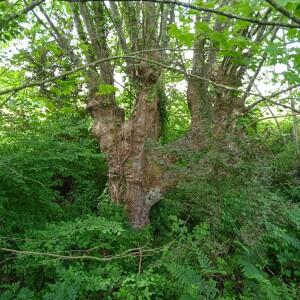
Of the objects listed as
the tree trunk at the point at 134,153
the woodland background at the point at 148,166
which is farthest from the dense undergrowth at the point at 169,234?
the tree trunk at the point at 134,153

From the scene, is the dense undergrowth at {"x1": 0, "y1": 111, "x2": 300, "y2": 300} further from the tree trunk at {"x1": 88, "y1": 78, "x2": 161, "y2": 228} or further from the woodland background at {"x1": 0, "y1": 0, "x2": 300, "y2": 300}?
the tree trunk at {"x1": 88, "y1": 78, "x2": 161, "y2": 228}

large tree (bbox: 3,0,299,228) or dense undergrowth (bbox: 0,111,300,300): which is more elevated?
large tree (bbox: 3,0,299,228)

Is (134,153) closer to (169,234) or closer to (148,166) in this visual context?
(148,166)

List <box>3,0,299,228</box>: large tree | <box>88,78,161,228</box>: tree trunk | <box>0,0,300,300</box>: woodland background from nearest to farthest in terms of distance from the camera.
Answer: <box>0,0,300,300</box>: woodland background → <box>3,0,299,228</box>: large tree → <box>88,78,161,228</box>: tree trunk

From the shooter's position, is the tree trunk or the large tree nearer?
the large tree

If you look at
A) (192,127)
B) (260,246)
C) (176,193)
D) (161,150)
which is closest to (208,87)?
(192,127)

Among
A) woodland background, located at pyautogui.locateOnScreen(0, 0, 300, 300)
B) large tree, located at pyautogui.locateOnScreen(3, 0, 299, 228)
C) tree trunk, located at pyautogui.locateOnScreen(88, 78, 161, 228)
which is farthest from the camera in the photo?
tree trunk, located at pyautogui.locateOnScreen(88, 78, 161, 228)

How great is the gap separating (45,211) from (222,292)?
2.54m

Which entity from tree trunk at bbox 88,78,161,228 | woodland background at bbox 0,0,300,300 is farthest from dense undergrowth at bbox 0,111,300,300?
tree trunk at bbox 88,78,161,228

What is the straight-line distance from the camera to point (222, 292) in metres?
3.65

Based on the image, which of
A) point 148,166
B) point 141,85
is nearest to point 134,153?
point 148,166

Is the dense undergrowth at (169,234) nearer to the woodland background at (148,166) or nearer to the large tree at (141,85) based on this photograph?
the woodland background at (148,166)

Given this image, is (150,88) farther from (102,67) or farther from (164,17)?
(164,17)

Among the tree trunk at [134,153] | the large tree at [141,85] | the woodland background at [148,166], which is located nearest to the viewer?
the woodland background at [148,166]
